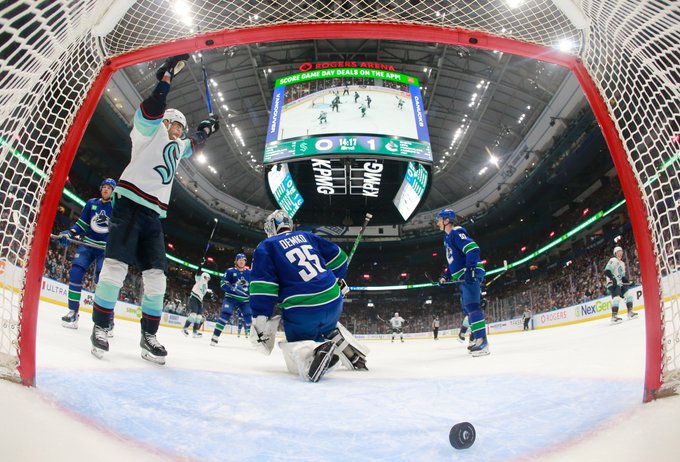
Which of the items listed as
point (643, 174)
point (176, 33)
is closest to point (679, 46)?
Answer: point (643, 174)

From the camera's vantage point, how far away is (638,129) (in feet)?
5.82

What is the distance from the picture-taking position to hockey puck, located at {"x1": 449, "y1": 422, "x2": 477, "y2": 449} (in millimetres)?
1143

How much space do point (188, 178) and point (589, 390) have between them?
22611mm

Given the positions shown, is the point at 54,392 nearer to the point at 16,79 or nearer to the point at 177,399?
the point at 177,399

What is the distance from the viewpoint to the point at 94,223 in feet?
14.1

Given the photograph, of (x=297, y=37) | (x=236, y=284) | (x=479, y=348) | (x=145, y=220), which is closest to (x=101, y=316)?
(x=145, y=220)

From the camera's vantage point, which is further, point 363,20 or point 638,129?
point 363,20

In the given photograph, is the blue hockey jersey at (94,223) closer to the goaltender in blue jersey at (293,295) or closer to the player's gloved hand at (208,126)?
the player's gloved hand at (208,126)

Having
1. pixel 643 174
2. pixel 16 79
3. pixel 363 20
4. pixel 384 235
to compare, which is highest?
pixel 384 235

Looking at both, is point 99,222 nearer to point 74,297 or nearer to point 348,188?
point 74,297

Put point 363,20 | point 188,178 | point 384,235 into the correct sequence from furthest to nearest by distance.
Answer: point 384,235 → point 188,178 → point 363,20

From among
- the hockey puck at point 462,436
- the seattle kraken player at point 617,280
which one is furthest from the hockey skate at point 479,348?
the seattle kraken player at point 617,280

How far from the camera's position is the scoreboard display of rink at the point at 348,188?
11570 millimetres

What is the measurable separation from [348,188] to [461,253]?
27.5ft
